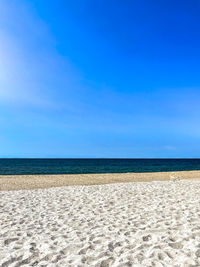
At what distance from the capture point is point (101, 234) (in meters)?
5.67

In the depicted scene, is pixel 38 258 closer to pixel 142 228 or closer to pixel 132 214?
pixel 142 228

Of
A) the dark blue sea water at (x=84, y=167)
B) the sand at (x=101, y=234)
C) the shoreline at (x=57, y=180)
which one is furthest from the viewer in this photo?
the dark blue sea water at (x=84, y=167)

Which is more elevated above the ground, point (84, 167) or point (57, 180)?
point (57, 180)

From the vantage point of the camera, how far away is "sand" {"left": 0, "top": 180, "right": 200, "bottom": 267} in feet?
14.1

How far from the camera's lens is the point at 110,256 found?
173 inches

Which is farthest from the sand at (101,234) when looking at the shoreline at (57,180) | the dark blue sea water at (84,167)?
the dark blue sea water at (84,167)

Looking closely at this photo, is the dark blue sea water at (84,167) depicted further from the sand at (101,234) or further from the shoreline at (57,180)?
the sand at (101,234)

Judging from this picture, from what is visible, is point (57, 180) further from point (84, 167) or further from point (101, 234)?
point (84, 167)

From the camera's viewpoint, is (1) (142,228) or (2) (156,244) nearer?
(2) (156,244)

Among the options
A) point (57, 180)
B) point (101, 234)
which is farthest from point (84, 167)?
point (101, 234)

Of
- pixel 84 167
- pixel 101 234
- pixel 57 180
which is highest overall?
pixel 101 234

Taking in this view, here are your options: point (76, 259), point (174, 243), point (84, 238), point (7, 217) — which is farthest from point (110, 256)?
point (7, 217)

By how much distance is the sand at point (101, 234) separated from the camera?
14.1 ft

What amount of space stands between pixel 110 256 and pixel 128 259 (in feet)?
1.24
